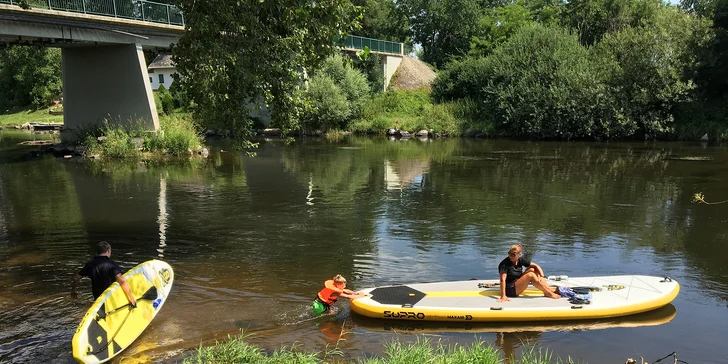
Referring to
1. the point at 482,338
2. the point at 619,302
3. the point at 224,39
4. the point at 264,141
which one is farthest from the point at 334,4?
the point at 264,141

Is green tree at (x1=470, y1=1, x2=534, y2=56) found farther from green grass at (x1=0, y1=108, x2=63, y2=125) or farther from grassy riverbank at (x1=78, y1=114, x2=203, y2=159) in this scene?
green grass at (x1=0, y1=108, x2=63, y2=125)

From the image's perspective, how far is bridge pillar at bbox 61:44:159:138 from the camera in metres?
29.5

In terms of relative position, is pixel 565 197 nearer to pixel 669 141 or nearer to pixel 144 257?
pixel 144 257

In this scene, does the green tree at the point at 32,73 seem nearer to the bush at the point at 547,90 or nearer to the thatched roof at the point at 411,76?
the thatched roof at the point at 411,76

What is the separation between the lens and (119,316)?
6828 millimetres

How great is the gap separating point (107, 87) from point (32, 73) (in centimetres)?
3835

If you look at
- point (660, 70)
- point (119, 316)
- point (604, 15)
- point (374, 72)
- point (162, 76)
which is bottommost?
point (119, 316)

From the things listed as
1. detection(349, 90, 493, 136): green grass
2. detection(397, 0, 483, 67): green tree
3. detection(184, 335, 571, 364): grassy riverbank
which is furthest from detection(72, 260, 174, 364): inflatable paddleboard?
detection(397, 0, 483, 67): green tree

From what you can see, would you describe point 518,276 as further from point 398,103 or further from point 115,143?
point 398,103

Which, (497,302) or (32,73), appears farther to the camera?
(32,73)

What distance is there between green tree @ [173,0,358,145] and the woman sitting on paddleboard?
17.8 feet

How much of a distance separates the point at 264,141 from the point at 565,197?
1048 inches

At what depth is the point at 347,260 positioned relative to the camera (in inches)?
435

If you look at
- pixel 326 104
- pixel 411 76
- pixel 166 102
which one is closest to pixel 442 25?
pixel 411 76
